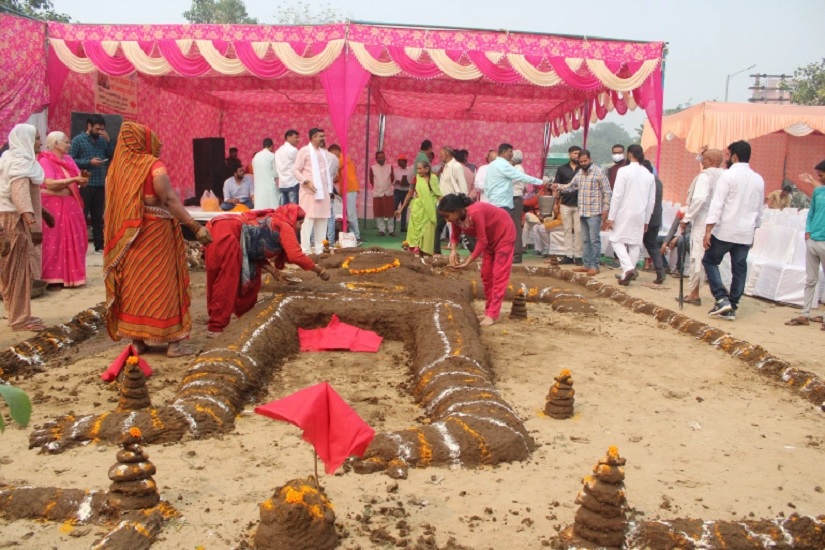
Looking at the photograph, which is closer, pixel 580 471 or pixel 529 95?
pixel 580 471

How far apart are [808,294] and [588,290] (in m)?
2.45

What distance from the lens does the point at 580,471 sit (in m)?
3.64

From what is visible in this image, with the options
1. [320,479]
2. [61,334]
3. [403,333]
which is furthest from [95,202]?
[320,479]

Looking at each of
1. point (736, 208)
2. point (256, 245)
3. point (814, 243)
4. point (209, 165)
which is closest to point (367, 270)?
point (256, 245)

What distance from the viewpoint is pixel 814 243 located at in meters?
7.06

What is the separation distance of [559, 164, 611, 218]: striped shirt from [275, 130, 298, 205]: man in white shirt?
160 inches

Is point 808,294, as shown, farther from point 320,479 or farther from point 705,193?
point 320,479

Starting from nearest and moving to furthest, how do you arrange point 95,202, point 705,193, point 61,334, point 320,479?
point 320,479, point 61,334, point 705,193, point 95,202

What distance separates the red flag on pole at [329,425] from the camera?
2.85m

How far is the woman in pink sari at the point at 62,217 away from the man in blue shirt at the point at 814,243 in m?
7.34

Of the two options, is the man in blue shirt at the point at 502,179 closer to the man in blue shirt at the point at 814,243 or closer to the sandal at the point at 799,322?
the man in blue shirt at the point at 814,243

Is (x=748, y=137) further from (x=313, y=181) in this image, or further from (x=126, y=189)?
(x=126, y=189)

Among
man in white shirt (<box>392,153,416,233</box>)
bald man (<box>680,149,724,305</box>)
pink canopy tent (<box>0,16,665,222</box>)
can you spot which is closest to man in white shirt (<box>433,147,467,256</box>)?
pink canopy tent (<box>0,16,665,222</box>)

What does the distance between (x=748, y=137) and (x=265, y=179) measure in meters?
9.31
